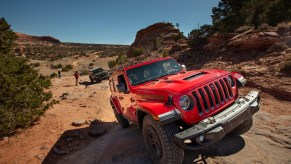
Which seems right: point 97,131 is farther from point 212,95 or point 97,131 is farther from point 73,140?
point 212,95

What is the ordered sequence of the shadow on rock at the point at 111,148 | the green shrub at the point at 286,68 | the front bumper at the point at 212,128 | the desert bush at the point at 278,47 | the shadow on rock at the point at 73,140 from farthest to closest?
the desert bush at the point at 278,47
the green shrub at the point at 286,68
the shadow on rock at the point at 73,140
the shadow on rock at the point at 111,148
the front bumper at the point at 212,128

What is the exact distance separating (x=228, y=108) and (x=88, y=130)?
6.14 meters

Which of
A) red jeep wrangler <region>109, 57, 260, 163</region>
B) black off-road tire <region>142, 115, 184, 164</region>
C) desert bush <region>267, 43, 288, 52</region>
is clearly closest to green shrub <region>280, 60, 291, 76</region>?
desert bush <region>267, 43, 288, 52</region>

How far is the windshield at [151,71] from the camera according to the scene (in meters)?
5.53

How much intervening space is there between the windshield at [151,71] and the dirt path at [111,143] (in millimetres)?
1616

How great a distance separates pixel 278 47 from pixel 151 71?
1052 cm

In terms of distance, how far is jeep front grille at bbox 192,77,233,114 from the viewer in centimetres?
383

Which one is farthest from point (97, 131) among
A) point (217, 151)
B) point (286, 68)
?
point (286, 68)

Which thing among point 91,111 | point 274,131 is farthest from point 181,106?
point 91,111

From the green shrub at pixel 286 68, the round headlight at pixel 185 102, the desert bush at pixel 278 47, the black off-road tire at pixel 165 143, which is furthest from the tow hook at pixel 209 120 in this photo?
the desert bush at pixel 278 47

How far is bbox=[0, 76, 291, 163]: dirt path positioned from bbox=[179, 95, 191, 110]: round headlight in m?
1.19

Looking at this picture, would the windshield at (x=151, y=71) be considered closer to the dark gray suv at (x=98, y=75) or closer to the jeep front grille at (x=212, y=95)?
the jeep front grille at (x=212, y=95)

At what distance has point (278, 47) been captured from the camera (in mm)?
12812

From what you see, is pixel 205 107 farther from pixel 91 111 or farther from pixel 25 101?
pixel 91 111
